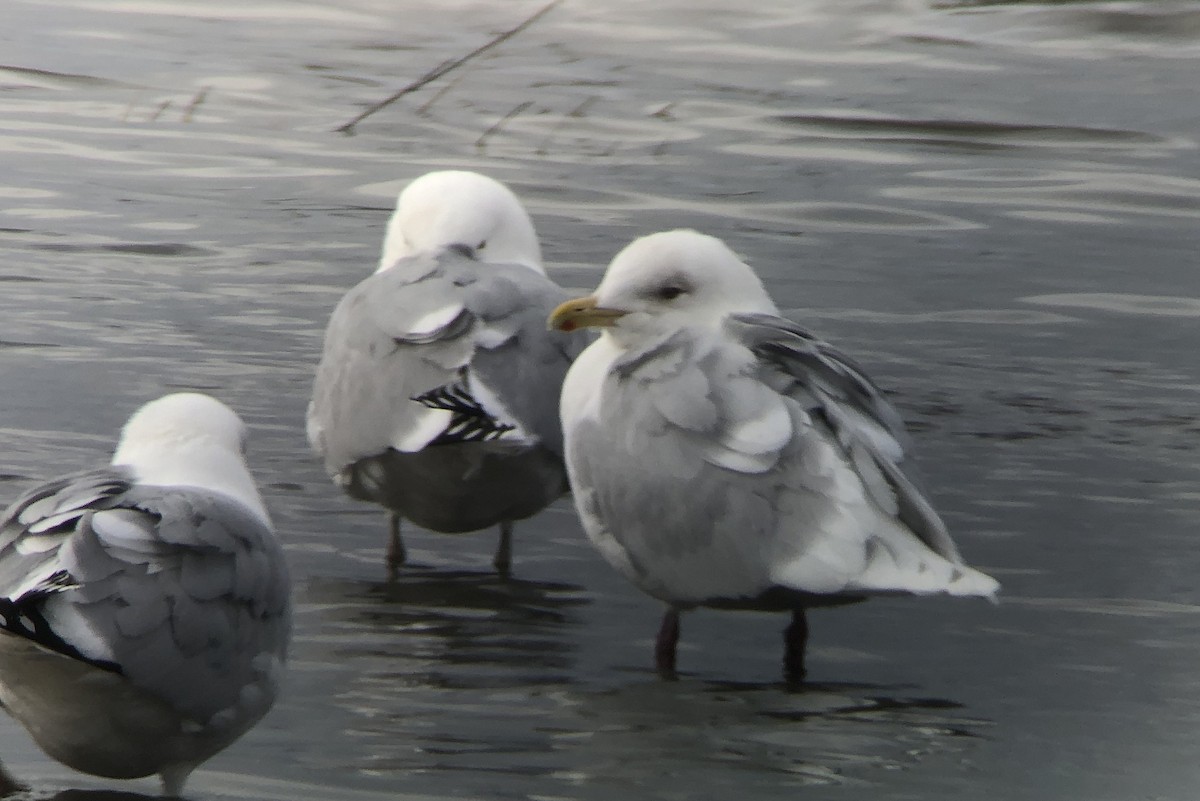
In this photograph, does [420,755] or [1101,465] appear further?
[1101,465]

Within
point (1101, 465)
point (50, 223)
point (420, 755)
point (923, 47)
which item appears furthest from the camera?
point (923, 47)

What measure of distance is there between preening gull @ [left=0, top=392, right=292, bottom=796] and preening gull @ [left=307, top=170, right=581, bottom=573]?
52.7 inches

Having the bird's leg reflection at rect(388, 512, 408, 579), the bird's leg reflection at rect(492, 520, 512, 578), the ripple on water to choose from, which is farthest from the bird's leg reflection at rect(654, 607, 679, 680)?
the ripple on water

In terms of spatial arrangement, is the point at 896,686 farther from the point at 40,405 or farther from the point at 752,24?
the point at 752,24

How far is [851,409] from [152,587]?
2.02 metres

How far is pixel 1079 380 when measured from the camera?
836 cm

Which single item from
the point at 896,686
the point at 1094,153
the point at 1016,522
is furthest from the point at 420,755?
the point at 1094,153

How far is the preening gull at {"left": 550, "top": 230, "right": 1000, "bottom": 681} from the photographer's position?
5348 mm

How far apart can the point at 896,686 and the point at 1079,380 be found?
124 inches

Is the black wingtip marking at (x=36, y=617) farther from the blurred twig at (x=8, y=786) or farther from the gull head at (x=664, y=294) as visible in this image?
the gull head at (x=664, y=294)

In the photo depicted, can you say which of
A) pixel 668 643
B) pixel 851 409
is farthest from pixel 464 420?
pixel 851 409

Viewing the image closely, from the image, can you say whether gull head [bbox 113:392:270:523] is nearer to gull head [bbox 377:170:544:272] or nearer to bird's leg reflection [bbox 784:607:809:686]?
bird's leg reflection [bbox 784:607:809:686]

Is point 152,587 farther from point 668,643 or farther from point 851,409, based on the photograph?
point 851,409

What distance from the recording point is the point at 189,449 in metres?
4.79
